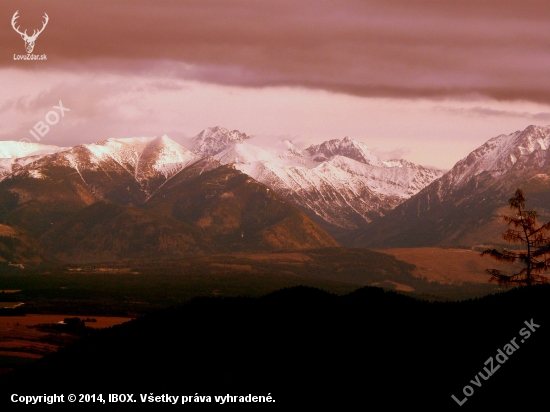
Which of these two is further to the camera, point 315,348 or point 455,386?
point 315,348

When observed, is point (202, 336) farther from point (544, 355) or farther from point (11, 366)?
point (11, 366)

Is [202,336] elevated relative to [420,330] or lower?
elevated

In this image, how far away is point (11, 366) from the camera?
149375mm

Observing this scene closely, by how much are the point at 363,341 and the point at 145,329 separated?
37882 millimetres

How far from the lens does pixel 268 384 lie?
91.6 meters

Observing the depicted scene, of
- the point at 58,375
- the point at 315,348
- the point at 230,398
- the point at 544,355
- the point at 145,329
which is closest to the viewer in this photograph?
the point at 544,355

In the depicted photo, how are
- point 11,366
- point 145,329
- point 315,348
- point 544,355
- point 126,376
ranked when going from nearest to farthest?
point 544,355 → point 315,348 → point 126,376 → point 145,329 → point 11,366

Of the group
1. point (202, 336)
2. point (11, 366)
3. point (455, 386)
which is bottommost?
point (455, 386)

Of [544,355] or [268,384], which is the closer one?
[544,355]

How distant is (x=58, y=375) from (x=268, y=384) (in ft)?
113

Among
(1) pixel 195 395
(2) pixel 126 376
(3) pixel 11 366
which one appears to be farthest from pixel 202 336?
(3) pixel 11 366

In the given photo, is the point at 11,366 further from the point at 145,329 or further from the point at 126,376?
the point at 126,376

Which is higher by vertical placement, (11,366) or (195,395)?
(11,366)

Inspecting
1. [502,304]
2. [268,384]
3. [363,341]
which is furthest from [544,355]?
[268,384]
